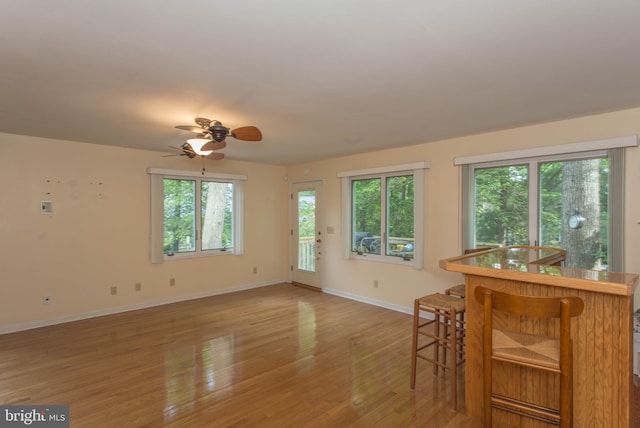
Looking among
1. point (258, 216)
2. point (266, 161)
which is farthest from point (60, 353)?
point (266, 161)

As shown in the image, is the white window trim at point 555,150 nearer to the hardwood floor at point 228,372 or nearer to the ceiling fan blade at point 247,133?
the hardwood floor at point 228,372

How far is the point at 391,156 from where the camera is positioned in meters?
4.80

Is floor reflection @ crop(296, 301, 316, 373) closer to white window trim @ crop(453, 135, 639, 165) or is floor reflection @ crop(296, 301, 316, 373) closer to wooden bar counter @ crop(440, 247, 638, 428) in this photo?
wooden bar counter @ crop(440, 247, 638, 428)

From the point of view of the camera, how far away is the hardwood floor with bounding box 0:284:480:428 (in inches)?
90.1

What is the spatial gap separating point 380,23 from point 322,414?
2.46m

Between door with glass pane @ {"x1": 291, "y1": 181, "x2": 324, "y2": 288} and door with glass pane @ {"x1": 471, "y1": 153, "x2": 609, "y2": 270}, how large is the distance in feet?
8.95

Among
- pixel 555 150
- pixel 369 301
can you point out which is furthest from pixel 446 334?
pixel 369 301

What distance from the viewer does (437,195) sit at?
14.2 feet

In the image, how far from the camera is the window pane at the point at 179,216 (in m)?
5.14

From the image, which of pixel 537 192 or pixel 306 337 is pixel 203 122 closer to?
pixel 306 337

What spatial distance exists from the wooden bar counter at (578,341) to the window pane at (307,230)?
394cm

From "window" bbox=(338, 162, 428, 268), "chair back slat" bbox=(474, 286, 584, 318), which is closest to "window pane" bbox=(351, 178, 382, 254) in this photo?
"window" bbox=(338, 162, 428, 268)

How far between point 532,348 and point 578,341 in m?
0.32

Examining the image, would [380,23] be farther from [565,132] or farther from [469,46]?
[565,132]
